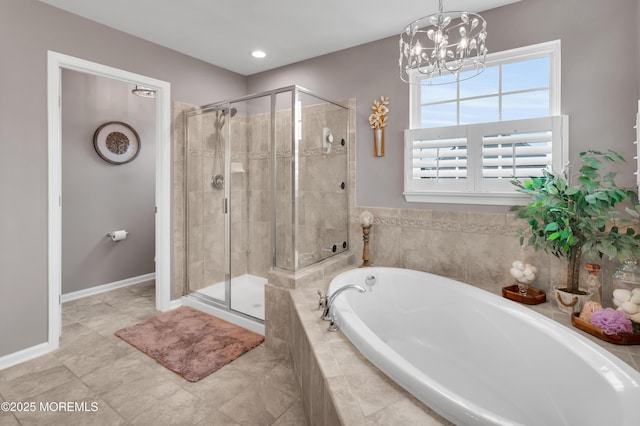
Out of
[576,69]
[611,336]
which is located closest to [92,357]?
[611,336]

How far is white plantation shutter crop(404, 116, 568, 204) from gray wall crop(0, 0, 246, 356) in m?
2.76

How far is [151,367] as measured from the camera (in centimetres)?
220

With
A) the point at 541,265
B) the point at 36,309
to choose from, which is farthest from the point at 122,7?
the point at 541,265

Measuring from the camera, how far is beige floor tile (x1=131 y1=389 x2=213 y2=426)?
1.71 meters

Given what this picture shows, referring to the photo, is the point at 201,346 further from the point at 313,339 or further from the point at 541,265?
the point at 541,265

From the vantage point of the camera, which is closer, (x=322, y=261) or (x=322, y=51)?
(x=322, y=261)

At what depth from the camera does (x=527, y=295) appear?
2.12 meters

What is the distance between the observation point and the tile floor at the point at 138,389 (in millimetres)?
1737

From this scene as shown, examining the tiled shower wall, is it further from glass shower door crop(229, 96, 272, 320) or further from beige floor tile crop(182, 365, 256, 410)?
beige floor tile crop(182, 365, 256, 410)

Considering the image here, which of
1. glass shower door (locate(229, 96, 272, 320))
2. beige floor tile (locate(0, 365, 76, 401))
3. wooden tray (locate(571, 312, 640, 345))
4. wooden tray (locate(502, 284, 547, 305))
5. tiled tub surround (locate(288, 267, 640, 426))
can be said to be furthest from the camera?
glass shower door (locate(229, 96, 272, 320))

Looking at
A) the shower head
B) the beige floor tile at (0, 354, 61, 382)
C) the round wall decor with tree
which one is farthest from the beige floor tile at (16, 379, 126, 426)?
the round wall decor with tree

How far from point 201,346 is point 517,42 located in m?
3.22

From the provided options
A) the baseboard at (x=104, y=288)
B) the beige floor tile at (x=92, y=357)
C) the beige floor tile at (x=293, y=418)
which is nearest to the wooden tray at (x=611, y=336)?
the beige floor tile at (x=293, y=418)

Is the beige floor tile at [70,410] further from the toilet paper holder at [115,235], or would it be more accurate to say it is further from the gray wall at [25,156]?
the toilet paper holder at [115,235]
